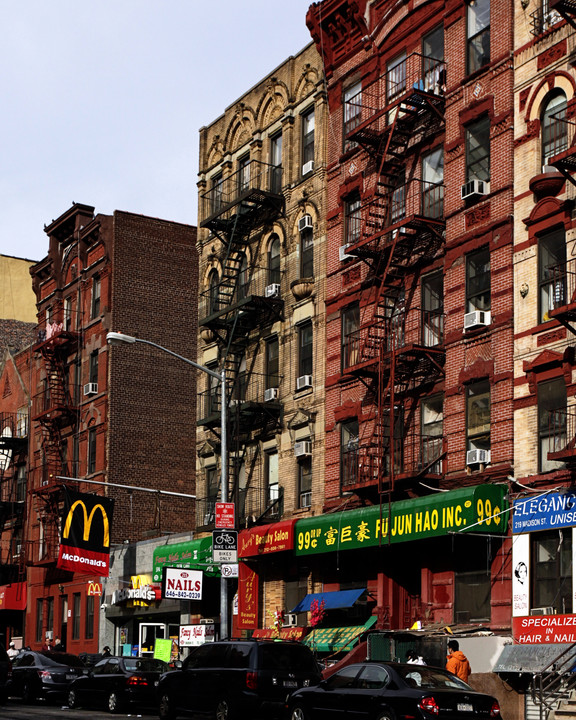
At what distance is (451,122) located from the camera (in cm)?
3145

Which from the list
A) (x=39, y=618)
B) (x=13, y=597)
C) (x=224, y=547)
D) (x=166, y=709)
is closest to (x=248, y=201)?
(x=224, y=547)

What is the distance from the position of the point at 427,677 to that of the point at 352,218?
1812cm

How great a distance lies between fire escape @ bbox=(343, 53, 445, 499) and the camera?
31000mm

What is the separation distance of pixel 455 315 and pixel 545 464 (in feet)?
16.9

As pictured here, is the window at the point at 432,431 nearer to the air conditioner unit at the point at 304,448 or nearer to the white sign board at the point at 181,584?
the air conditioner unit at the point at 304,448

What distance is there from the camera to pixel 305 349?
3741 centimetres

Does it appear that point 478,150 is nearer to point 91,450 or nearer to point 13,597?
point 91,450

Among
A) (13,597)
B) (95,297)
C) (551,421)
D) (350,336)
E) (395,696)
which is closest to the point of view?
(395,696)

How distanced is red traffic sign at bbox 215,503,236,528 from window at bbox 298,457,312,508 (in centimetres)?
656

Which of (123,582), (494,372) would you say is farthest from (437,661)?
(123,582)

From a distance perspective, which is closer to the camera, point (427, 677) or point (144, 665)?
point (427, 677)

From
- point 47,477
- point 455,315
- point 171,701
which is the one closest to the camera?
point 171,701

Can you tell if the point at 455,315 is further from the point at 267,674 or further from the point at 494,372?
the point at 267,674

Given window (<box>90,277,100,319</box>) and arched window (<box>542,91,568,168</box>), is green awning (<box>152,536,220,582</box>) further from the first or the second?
arched window (<box>542,91,568,168</box>)
